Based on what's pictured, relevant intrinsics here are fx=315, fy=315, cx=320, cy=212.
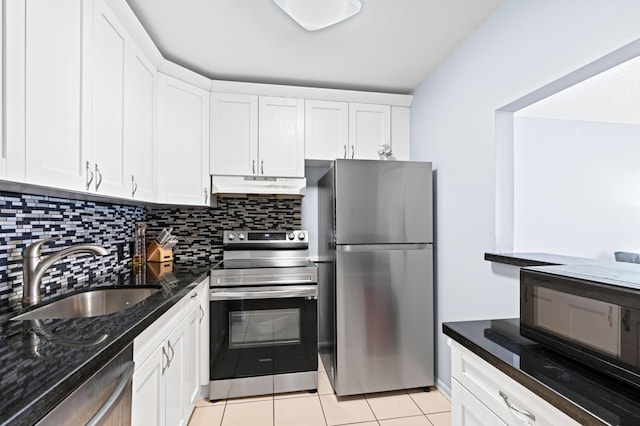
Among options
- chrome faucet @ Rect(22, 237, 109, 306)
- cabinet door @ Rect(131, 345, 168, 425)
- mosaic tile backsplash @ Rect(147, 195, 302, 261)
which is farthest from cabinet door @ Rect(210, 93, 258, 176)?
cabinet door @ Rect(131, 345, 168, 425)

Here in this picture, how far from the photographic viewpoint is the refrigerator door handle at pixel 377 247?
2223 millimetres

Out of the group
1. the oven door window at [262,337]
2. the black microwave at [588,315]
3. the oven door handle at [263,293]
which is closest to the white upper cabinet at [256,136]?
the oven door handle at [263,293]

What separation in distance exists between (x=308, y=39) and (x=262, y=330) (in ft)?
6.53

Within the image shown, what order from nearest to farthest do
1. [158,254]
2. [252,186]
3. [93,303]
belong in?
[93,303], [158,254], [252,186]

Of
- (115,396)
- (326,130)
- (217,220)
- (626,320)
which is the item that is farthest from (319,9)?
(217,220)

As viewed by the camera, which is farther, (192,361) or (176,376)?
(192,361)

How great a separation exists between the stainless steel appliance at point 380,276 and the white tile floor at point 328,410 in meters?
0.09

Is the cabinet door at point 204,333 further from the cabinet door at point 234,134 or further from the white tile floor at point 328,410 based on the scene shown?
the cabinet door at point 234,134

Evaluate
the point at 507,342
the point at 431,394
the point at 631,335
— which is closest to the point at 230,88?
the point at 507,342

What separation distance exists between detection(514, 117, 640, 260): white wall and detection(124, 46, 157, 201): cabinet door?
8.60 ft

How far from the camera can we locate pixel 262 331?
2.23 m

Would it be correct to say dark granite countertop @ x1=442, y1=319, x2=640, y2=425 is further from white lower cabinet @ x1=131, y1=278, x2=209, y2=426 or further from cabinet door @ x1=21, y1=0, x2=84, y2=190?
cabinet door @ x1=21, y1=0, x2=84, y2=190

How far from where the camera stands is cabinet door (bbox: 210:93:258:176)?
254 cm

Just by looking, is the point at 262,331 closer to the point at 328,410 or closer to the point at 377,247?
the point at 328,410
